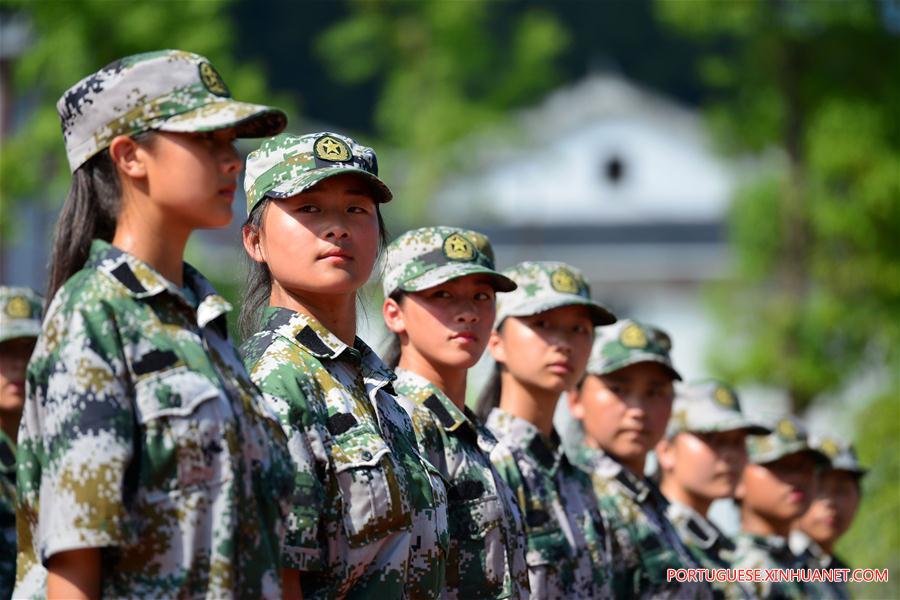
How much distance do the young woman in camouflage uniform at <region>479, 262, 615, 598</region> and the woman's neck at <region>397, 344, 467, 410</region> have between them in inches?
15.4

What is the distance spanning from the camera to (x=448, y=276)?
15.5ft

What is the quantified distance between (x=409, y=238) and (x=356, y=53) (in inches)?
962

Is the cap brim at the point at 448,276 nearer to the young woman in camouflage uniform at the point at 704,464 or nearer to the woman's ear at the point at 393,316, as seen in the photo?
the woman's ear at the point at 393,316

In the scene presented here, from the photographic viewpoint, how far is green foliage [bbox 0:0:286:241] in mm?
14555

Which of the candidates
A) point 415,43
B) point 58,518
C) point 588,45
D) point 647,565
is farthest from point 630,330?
point 588,45

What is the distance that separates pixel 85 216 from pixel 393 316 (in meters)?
1.84

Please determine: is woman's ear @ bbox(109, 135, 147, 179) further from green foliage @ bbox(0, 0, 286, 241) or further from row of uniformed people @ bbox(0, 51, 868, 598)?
green foliage @ bbox(0, 0, 286, 241)

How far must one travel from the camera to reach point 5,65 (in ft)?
71.2

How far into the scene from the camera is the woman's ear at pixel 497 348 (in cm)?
557

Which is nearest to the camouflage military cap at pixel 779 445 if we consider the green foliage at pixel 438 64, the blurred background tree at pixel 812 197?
the blurred background tree at pixel 812 197

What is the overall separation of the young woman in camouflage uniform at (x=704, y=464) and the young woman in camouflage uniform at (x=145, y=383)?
4102 mm

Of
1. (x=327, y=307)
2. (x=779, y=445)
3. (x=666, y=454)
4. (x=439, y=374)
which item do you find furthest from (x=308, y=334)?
(x=779, y=445)

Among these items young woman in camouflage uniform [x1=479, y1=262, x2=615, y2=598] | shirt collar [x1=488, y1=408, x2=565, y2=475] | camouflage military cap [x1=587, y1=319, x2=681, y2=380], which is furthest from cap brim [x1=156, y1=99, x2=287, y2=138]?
camouflage military cap [x1=587, y1=319, x2=681, y2=380]

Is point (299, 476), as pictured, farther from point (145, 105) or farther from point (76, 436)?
point (145, 105)
